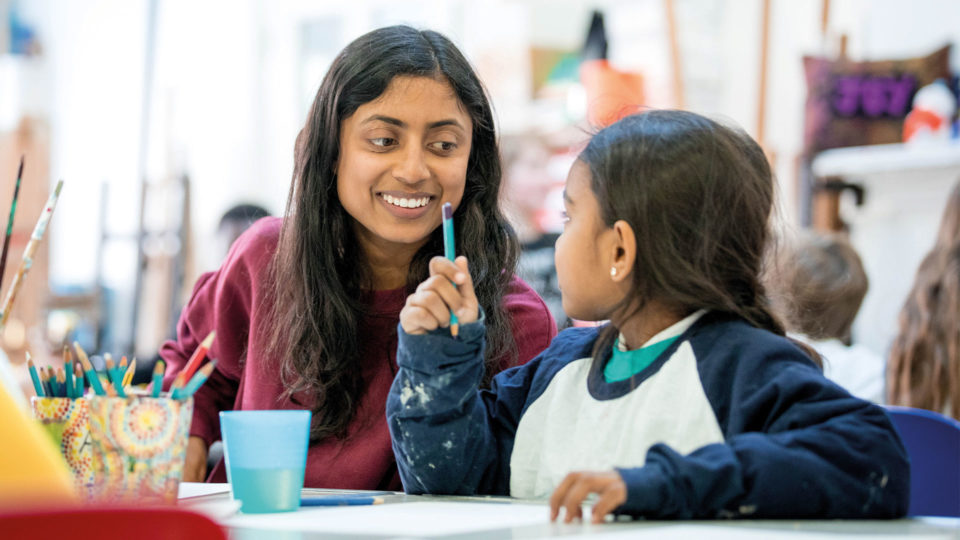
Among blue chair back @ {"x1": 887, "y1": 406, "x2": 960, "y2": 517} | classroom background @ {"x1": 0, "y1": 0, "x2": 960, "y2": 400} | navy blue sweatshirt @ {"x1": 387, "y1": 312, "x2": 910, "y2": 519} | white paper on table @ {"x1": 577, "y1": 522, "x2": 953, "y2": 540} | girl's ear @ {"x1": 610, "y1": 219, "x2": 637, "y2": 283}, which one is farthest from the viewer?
classroom background @ {"x1": 0, "y1": 0, "x2": 960, "y2": 400}

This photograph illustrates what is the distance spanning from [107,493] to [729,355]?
57 centimetres

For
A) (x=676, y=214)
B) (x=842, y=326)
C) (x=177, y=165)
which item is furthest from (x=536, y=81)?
(x=676, y=214)

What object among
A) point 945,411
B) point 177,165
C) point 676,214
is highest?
point 177,165

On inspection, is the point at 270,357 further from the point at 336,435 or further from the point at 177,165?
the point at 177,165

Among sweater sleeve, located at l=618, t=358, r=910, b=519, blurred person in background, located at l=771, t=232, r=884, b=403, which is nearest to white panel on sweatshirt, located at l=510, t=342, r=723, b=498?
sweater sleeve, located at l=618, t=358, r=910, b=519

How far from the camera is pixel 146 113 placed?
618 centimetres

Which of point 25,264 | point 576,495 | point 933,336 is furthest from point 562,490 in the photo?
point 933,336

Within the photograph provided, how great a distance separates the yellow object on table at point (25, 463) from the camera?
501 mm

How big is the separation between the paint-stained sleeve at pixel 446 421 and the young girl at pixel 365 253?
0.20 metres

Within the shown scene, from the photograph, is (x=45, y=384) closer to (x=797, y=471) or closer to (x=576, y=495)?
(x=576, y=495)

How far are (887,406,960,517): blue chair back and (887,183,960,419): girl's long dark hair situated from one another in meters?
0.83

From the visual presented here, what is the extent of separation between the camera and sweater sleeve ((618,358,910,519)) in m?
0.83

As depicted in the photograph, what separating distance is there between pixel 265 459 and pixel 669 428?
375 millimetres

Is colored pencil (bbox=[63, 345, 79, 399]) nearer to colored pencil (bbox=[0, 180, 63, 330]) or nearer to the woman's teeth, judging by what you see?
colored pencil (bbox=[0, 180, 63, 330])
